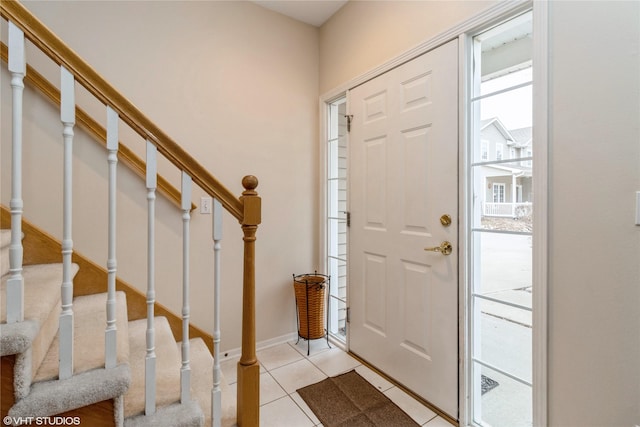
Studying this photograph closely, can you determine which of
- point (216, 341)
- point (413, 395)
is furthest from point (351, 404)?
point (216, 341)

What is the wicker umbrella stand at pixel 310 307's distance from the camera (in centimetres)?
237

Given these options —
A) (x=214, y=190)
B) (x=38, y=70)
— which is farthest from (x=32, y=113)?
(x=214, y=190)

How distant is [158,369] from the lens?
130cm

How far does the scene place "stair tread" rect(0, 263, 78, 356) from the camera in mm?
823

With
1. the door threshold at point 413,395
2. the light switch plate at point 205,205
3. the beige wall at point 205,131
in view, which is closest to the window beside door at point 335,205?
the beige wall at point 205,131

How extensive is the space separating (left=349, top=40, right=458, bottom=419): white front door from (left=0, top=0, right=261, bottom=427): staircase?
102 cm

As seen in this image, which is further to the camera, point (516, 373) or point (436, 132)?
point (436, 132)

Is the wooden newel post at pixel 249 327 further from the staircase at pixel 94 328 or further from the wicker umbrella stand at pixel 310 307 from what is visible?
the wicker umbrella stand at pixel 310 307

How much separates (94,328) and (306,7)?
258cm

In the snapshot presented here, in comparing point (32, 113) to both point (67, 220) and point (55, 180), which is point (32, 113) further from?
point (67, 220)

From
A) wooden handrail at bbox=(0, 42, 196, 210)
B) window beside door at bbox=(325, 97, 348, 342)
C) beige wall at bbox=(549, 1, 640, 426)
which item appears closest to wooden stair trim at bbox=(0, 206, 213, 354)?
wooden handrail at bbox=(0, 42, 196, 210)

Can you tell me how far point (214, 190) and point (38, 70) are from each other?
1446 mm

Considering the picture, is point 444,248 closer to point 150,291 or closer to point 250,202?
point 250,202

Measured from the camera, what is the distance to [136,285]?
1.92 m
